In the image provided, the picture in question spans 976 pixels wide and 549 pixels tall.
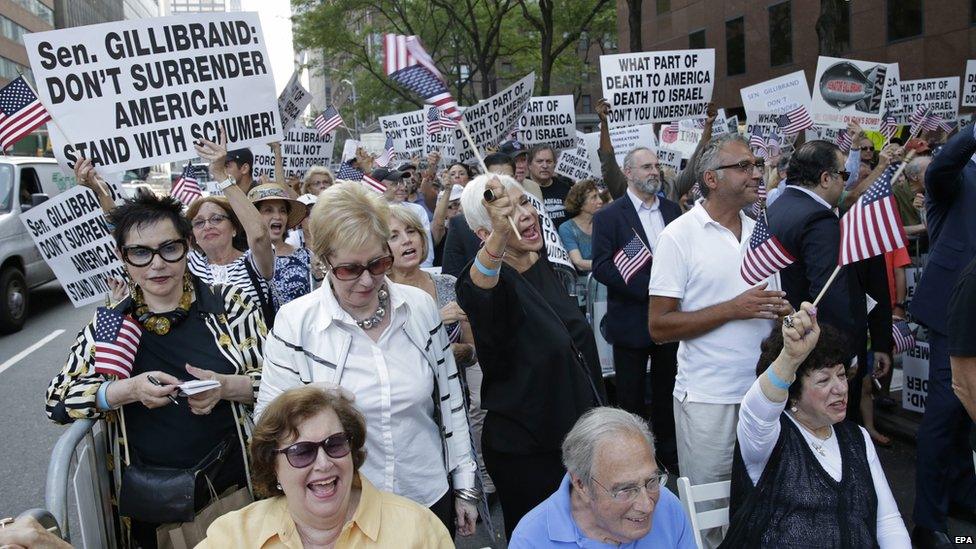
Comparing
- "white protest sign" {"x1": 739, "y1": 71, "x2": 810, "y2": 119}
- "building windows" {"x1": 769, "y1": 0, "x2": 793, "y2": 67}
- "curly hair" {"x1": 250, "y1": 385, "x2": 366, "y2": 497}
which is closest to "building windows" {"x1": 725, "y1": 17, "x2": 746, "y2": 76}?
"building windows" {"x1": 769, "y1": 0, "x2": 793, "y2": 67}

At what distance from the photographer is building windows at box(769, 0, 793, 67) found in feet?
95.8

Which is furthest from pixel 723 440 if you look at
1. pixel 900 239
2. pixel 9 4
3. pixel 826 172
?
pixel 9 4

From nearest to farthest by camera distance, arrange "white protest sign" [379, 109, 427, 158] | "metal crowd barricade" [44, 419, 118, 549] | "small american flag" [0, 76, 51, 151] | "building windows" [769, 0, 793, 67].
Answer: "metal crowd barricade" [44, 419, 118, 549] → "small american flag" [0, 76, 51, 151] → "white protest sign" [379, 109, 427, 158] → "building windows" [769, 0, 793, 67]

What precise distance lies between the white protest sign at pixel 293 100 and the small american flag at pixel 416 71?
579cm

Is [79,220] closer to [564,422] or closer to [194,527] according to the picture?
[194,527]

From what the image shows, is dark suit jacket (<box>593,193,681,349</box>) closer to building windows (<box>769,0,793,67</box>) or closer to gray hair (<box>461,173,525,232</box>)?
gray hair (<box>461,173,525,232</box>)

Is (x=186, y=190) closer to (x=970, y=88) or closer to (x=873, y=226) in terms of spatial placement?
(x=873, y=226)

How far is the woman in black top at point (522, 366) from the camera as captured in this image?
3.16 meters

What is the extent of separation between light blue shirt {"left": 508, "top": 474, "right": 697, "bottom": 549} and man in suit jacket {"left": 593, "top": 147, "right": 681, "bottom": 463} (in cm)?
267

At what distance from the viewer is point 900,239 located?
129 inches

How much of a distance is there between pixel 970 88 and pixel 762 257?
9.51 metres

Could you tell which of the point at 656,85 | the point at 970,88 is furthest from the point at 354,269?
the point at 970,88

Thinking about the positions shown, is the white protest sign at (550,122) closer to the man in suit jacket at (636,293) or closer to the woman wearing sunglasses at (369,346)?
the man in suit jacket at (636,293)

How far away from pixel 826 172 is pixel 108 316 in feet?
11.6
